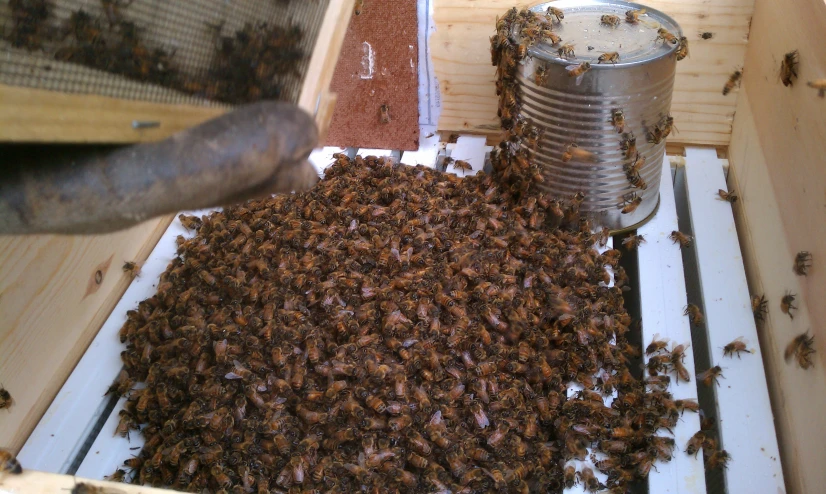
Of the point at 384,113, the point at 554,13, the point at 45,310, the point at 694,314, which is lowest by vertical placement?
the point at 45,310

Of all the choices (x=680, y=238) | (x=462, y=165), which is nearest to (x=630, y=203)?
(x=680, y=238)

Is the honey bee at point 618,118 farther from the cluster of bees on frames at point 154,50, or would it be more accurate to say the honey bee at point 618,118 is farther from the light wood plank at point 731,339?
the cluster of bees on frames at point 154,50

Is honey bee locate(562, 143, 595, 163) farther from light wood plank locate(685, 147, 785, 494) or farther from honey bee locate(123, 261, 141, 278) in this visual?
honey bee locate(123, 261, 141, 278)

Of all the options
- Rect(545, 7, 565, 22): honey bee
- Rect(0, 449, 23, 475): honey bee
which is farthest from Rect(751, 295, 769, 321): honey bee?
Rect(0, 449, 23, 475): honey bee

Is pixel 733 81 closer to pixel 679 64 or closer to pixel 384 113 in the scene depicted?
pixel 679 64

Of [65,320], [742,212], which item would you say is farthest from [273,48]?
[742,212]
